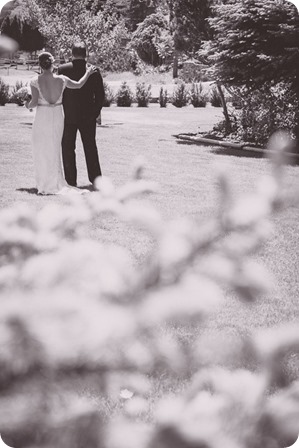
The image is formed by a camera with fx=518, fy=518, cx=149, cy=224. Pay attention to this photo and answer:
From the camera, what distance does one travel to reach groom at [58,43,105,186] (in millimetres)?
2818

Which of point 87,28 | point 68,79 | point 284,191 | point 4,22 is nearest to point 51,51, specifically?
point 87,28

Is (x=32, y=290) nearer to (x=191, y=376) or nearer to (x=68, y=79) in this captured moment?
(x=191, y=376)

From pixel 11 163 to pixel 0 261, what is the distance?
3199 mm

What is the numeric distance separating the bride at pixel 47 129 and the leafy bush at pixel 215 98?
3883mm

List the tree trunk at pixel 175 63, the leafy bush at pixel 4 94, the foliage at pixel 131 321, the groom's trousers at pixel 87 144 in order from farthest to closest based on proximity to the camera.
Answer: the groom's trousers at pixel 87 144, the leafy bush at pixel 4 94, the tree trunk at pixel 175 63, the foliage at pixel 131 321

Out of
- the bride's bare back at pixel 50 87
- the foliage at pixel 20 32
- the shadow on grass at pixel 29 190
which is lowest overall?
the shadow on grass at pixel 29 190

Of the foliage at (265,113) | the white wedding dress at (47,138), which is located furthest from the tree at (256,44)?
the white wedding dress at (47,138)

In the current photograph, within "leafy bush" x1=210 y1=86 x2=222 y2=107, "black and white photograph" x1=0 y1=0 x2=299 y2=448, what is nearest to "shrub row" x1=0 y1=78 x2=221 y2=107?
"black and white photograph" x1=0 y1=0 x2=299 y2=448

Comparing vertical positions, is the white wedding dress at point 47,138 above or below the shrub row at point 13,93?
below

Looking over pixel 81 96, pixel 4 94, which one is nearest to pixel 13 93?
pixel 4 94

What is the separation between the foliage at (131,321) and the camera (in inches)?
32.4

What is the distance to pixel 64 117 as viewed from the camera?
4.04m

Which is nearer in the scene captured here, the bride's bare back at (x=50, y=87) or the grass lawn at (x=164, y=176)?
the grass lawn at (x=164, y=176)

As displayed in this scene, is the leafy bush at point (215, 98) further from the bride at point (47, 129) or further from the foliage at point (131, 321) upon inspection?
the foliage at point (131, 321)
